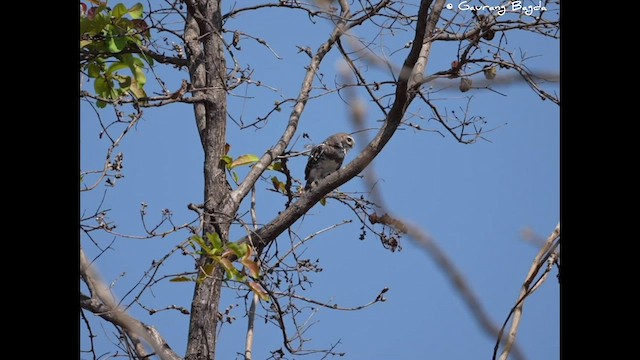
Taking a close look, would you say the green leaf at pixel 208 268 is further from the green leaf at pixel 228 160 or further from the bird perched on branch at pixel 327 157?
the bird perched on branch at pixel 327 157

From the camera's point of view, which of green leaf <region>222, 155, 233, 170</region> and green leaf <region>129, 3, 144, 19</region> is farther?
green leaf <region>222, 155, 233, 170</region>

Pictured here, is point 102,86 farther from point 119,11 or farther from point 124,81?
point 119,11

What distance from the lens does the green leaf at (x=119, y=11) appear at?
3826 mm

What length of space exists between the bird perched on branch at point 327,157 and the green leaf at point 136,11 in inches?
117

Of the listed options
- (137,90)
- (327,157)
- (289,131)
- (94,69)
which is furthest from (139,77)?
(327,157)

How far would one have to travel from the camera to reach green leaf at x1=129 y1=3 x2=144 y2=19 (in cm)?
393

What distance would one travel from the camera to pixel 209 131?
4.59 m

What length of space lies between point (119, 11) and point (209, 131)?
1.01 meters

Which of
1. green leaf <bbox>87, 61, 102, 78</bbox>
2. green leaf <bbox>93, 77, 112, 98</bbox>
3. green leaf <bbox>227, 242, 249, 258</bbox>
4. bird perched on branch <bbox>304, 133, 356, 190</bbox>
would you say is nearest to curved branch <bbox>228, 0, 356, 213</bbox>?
green leaf <bbox>93, 77, 112, 98</bbox>

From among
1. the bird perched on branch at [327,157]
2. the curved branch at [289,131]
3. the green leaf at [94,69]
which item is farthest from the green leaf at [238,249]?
the bird perched on branch at [327,157]

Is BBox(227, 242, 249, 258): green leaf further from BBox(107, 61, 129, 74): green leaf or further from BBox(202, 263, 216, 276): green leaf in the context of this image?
BBox(107, 61, 129, 74): green leaf

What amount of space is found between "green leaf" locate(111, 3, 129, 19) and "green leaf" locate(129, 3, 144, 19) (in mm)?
71

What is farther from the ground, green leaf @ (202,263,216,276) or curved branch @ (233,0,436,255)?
curved branch @ (233,0,436,255)
